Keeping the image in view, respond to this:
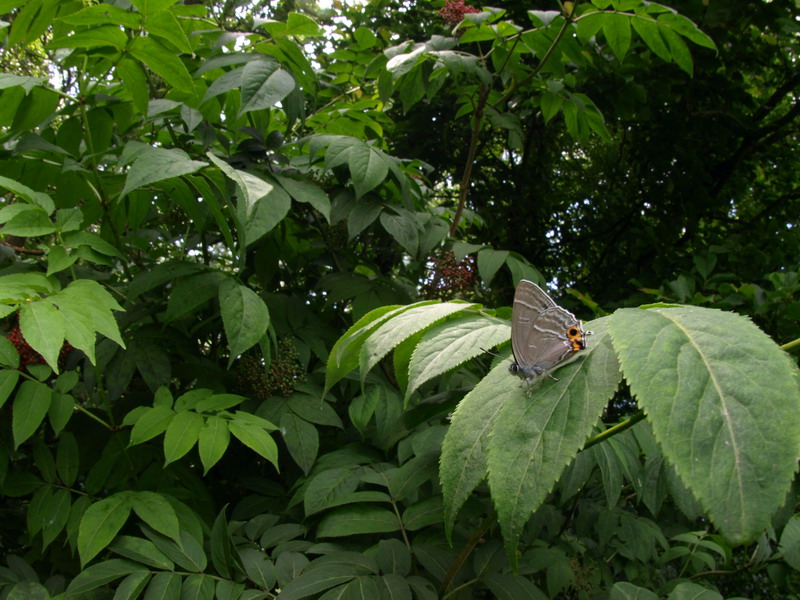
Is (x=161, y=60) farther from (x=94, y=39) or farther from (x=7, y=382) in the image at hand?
(x=7, y=382)

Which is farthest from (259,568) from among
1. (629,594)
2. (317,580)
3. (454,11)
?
(454,11)

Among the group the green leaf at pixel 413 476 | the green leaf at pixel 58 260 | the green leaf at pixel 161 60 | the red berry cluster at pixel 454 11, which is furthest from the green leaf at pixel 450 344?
the red berry cluster at pixel 454 11

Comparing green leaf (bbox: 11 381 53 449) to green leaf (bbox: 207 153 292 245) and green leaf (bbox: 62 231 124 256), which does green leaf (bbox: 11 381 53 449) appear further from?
green leaf (bbox: 207 153 292 245)

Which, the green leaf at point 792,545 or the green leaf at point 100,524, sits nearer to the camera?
the green leaf at point 100,524

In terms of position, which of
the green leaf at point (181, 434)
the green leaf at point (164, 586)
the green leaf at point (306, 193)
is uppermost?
the green leaf at point (306, 193)

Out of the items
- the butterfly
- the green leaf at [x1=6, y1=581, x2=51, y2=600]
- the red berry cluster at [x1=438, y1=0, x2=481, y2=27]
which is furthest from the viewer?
the red berry cluster at [x1=438, y1=0, x2=481, y2=27]

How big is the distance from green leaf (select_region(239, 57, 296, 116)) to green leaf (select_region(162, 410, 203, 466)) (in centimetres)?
66

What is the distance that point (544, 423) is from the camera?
21.1 inches

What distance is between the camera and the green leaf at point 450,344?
0.65 metres

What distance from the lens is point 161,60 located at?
1.26 meters

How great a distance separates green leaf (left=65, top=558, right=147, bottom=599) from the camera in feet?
3.11

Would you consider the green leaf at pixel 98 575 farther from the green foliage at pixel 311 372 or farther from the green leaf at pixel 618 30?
the green leaf at pixel 618 30

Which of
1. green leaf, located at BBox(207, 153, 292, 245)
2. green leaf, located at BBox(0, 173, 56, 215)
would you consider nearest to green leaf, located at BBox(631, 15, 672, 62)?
green leaf, located at BBox(207, 153, 292, 245)

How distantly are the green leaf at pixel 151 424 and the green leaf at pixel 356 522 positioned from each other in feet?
1.12
